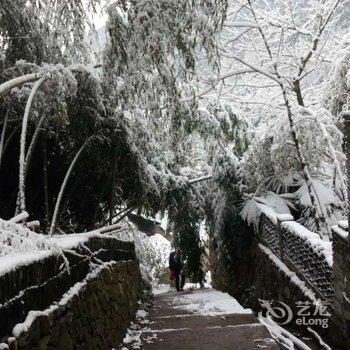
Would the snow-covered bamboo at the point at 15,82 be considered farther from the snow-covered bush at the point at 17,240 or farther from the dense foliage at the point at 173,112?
the snow-covered bush at the point at 17,240

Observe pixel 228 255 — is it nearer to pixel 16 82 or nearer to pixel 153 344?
pixel 153 344

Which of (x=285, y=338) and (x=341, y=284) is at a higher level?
(x=341, y=284)

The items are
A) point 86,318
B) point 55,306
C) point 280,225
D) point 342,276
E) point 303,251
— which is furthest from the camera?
point 280,225

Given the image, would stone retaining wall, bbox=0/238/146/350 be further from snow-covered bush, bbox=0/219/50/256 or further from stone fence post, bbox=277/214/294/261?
stone fence post, bbox=277/214/294/261

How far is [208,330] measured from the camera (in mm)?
5449

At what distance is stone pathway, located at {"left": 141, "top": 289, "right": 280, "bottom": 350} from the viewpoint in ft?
15.7

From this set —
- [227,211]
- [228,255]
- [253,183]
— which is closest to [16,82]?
[253,183]

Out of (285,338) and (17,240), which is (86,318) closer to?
(17,240)

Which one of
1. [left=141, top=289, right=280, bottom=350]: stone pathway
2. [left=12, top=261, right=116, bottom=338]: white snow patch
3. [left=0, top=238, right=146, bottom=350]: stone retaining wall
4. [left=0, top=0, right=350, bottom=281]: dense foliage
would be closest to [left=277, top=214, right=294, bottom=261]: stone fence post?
[left=0, top=0, right=350, bottom=281]: dense foliage

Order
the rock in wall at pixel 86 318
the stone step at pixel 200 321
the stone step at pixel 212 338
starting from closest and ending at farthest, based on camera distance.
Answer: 1. the rock in wall at pixel 86 318
2. the stone step at pixel 212 338
3. the stone step at pixel 200 321

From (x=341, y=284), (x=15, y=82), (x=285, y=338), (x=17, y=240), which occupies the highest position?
(x=15, y=82)

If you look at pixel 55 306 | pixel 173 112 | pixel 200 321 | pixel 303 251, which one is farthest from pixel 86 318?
pixel 303 251

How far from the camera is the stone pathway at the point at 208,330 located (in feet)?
15.7

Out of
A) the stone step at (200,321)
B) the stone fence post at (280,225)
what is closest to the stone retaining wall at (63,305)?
the stone step at (200,321)
